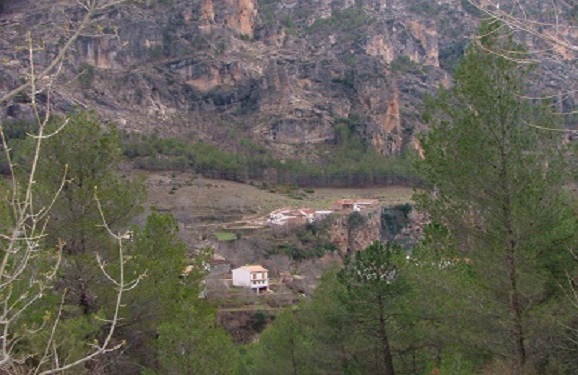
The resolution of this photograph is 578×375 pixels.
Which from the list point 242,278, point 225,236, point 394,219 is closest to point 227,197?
point 225,236

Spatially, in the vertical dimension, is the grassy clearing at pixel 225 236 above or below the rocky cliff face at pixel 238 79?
below

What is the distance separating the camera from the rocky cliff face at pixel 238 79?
7050 centimetres

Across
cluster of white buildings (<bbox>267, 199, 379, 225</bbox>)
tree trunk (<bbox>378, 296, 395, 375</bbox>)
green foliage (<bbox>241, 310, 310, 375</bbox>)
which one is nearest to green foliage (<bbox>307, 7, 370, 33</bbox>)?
cluster of white buildings (<bbox>267, 199, 379, 225</bbox>)

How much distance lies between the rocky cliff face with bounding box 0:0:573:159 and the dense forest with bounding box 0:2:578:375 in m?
51.6

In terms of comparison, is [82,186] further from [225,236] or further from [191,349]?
[225,236]

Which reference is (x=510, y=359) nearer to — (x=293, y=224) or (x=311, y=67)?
(x=293, y=224)

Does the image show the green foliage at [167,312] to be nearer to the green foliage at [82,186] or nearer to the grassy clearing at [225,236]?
the green foliage at [82,186]

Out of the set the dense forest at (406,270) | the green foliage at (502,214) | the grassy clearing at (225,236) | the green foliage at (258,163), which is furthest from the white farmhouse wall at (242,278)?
the green foliage at (502,214)

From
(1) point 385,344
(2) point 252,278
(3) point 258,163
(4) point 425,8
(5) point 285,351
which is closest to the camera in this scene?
(1) point 385,344

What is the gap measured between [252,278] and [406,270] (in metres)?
24.0

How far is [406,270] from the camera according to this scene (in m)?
11.4

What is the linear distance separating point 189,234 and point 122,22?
39083mm

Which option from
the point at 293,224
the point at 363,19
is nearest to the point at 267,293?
the point at 293,224

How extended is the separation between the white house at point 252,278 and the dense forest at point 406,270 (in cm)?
1907
